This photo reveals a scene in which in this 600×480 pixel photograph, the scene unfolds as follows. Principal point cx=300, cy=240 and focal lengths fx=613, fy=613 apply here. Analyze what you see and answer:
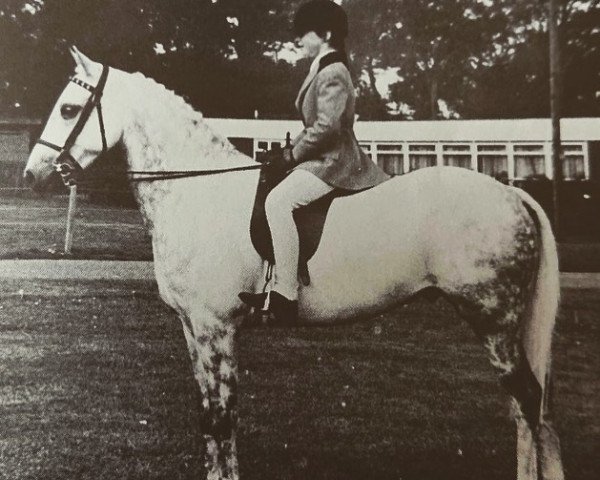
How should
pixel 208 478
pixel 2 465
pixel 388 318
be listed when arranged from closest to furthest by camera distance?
1. pixel 208 478
2. pixel 2 465
3. pixel 388 318

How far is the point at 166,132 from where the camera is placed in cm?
278

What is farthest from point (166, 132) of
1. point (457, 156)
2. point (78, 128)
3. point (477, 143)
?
point (477, 143)

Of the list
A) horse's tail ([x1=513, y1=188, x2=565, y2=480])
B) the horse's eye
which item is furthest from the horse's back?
the horse's eye

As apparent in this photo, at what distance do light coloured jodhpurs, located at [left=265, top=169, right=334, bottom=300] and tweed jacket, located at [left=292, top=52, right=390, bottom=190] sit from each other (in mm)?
93

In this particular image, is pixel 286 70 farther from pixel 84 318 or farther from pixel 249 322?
pixel 84 318

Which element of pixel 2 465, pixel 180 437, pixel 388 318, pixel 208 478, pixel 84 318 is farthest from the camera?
pixel 388 318

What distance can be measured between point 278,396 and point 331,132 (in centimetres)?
158

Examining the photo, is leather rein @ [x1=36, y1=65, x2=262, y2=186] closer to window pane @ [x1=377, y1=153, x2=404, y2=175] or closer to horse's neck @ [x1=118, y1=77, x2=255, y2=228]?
horse's neck @ [x1=118, y1=77, x2=255, y2=228]

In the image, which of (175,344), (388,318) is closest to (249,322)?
(175,344)

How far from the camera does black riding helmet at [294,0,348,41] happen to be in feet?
9.08

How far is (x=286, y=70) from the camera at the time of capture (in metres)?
3.16

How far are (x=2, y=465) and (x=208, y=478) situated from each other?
0.99 metres

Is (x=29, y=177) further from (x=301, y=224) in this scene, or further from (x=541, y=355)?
(x=541, y=355)

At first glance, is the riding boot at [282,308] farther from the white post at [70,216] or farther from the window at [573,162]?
the window at [573,162]
